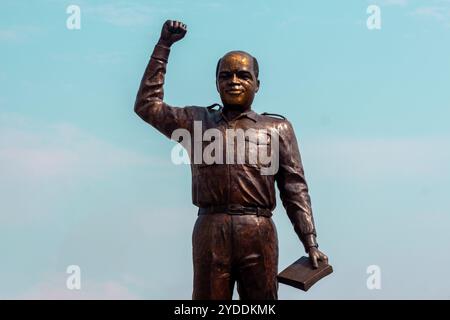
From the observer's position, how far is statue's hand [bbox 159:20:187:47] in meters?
15.2

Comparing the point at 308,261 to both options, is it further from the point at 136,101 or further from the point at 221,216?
the point at 136,101

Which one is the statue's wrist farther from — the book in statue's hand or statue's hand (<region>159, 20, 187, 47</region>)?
the book in statue's hand

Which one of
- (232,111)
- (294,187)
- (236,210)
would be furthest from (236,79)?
(236,210)

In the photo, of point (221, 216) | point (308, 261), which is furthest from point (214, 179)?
point (308, 261)

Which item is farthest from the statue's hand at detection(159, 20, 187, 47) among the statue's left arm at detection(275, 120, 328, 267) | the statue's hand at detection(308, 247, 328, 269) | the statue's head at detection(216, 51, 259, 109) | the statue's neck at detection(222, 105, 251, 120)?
the statue's hand at detection(308, 247, 328, 269)

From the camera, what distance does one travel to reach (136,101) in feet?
50.3

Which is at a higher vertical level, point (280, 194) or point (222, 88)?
point (222, 88)

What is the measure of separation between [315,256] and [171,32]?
2816mm

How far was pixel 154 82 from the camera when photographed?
1524 centimetres

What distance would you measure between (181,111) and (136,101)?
493 mm

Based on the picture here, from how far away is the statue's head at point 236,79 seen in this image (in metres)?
15.2

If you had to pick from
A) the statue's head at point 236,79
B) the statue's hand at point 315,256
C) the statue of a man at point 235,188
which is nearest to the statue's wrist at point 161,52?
the statue of a man at point 235,188
